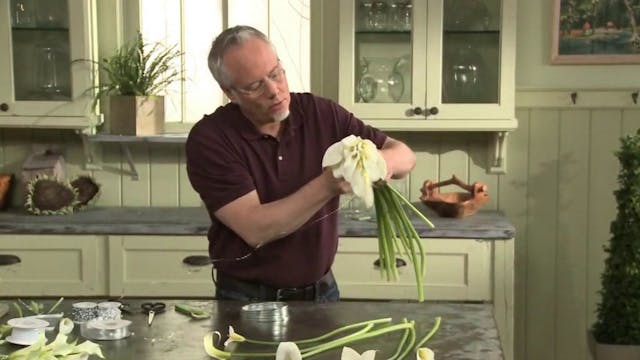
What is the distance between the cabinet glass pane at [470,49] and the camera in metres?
3.54

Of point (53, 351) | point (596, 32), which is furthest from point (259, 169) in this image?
point (596, 32)

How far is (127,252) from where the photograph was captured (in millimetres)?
3438

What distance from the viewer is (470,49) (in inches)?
140

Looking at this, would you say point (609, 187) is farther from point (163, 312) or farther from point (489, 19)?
point (163, 312)

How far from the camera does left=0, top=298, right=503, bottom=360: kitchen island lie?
69.7 inches

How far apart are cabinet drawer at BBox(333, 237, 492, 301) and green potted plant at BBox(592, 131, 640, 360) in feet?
1.58

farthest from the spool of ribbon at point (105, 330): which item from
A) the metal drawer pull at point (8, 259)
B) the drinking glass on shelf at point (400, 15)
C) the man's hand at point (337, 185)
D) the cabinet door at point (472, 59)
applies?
the drinking glass on shelf at point (400, 15)

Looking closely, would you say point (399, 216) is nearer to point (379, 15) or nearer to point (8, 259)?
point (379, 15)

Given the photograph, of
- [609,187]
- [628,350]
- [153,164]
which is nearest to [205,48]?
[153,164]

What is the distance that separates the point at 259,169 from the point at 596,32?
201cm

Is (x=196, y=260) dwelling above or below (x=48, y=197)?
below

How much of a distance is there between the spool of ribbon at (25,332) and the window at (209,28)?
2132 millimetres

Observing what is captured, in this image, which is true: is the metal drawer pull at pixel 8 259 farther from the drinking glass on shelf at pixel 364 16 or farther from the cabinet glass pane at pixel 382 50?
the drinking glass on shelf at pixel 364 16

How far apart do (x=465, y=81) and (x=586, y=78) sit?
0.57 meters
